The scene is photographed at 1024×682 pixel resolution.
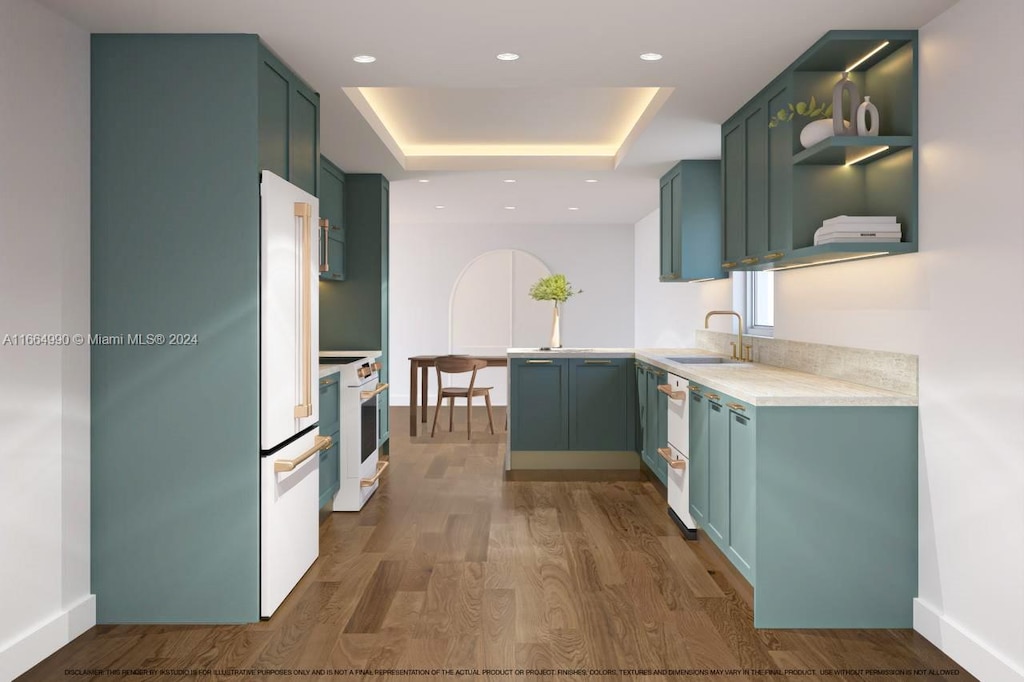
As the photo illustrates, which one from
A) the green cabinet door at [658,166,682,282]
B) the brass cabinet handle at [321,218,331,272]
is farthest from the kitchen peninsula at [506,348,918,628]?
the brass cabinet handle at [321,218,331,272]

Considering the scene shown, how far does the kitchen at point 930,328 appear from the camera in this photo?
8.89 feet

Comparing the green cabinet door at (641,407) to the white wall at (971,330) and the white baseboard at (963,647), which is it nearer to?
the white wall at (971,330)

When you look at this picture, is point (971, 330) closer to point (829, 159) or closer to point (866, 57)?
point (829, 159)

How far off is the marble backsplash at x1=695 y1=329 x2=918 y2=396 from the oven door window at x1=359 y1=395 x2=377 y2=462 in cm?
263

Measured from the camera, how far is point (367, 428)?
17.4ft

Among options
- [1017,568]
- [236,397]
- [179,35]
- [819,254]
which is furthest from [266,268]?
[1017,568]

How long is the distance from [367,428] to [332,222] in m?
1.73

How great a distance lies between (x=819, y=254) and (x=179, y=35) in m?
2.87

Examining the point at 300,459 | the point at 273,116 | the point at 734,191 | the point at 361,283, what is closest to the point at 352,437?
the point at 300,459

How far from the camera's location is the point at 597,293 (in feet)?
35.0

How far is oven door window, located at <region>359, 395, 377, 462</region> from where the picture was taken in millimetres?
5099

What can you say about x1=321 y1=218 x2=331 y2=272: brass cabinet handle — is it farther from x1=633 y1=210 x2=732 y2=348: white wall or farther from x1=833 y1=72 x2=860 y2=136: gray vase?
x1=833 y1=72 x2=860 y2=136: gray vase

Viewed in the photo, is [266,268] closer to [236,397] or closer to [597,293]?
[236,397]

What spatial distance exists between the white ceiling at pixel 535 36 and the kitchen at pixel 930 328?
0.35 feet
